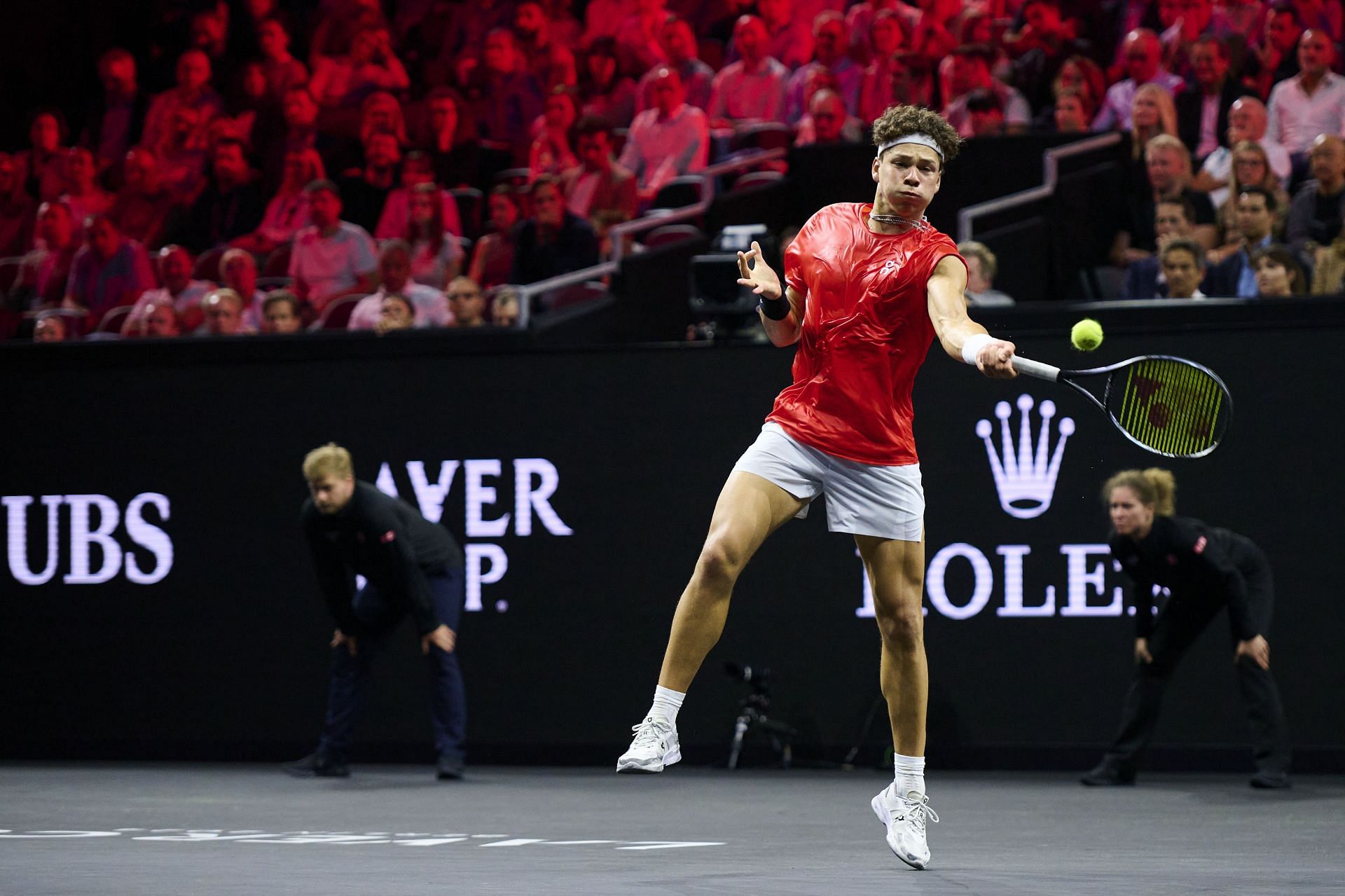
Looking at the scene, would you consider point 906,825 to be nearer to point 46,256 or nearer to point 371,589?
point 371,589

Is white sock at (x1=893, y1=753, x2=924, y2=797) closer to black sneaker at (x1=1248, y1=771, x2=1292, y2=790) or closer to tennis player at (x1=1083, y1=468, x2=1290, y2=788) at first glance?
tennis player at (x1=1083, y1=468, x2=1290, y2=788)

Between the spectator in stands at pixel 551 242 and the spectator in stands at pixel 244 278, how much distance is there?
1.69 meters

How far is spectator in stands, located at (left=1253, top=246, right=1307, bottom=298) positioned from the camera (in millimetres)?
9062

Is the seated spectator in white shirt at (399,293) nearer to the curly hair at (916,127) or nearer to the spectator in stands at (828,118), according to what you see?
the spectator in stands at (828,118)

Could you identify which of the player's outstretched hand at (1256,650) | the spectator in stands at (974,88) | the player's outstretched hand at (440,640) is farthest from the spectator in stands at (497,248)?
the player's outstretched hand at (1256,650)

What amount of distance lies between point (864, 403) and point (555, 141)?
26.2ft

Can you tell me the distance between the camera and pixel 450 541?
9375 mm

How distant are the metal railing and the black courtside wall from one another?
1.18m

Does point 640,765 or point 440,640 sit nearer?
point 640,765

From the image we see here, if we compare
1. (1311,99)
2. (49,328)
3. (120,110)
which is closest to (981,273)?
(1311,99)

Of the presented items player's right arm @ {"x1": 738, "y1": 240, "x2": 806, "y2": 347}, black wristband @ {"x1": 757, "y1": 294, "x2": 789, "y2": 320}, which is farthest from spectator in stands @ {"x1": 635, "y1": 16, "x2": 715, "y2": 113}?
black wristband @ {"x1": 757, "y1": 294, "x2": 789, "y2": 320}

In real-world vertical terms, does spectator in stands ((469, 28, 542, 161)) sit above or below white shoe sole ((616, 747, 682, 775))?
above

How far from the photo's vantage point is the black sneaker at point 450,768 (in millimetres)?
9078

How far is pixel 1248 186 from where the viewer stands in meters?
9.78
